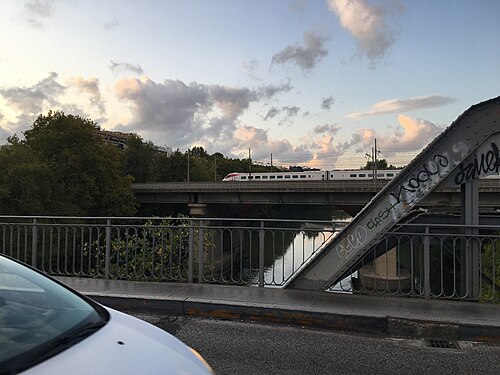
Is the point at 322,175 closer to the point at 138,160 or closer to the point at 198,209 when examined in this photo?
the point at 138,160

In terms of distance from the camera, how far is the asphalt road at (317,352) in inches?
161

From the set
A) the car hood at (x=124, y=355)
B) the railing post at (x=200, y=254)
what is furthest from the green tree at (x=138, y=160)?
the car hood at (x=124, y=355)

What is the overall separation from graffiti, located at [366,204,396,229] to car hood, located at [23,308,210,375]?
16.4 ft

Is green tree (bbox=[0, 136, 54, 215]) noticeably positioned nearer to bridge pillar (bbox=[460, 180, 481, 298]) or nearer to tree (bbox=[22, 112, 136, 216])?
tree (bbox=[22, 112, 136, 216])

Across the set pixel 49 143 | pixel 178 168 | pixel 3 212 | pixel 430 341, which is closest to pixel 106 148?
pixel 49 143

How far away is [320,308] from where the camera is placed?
18.5 ft

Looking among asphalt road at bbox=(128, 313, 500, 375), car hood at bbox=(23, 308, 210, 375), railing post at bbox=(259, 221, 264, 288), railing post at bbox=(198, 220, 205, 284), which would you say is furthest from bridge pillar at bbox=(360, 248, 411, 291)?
car hood at bbox=(23, 308, 210, 375)

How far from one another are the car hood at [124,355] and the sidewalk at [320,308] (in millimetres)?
3395

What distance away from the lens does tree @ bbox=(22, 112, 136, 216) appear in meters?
35.5

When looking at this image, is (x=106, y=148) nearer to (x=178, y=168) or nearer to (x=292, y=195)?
(x=292, y=195)

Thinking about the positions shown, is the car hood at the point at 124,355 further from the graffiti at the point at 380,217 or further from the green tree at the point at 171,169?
the green tree at the point at 171,169

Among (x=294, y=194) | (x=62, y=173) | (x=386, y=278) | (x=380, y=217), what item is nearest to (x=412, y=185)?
(x=380, y=217)

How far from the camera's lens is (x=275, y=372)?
3992 mm

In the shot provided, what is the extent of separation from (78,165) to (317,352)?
3617cm
